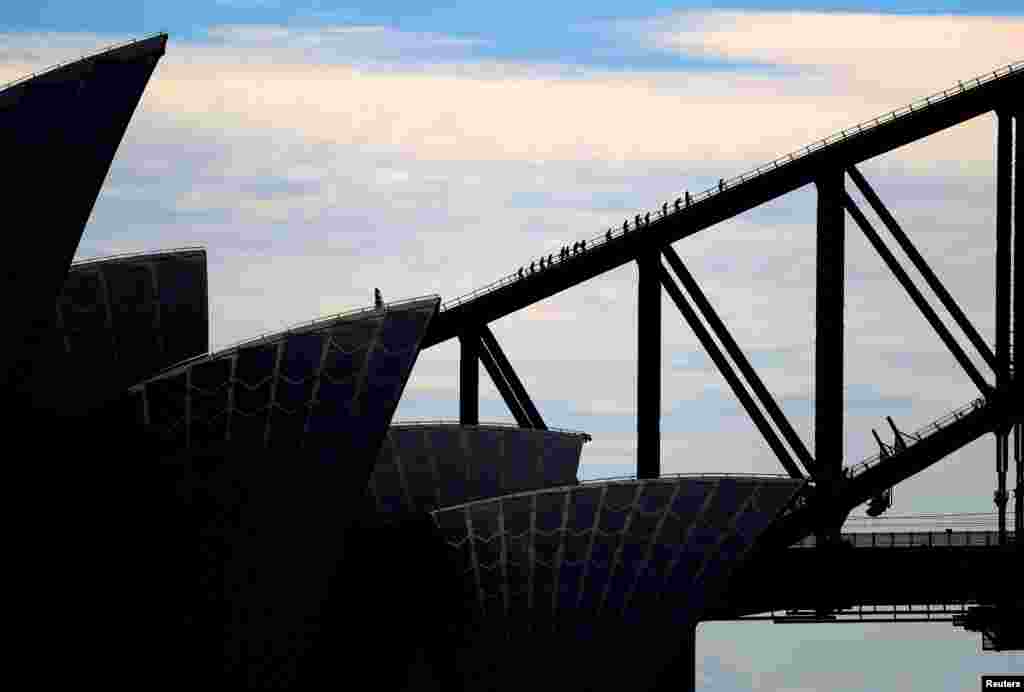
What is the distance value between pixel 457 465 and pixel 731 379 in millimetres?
24071

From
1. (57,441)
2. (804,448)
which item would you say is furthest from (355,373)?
(804,448)

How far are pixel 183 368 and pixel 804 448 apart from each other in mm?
61152

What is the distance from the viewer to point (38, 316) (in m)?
107

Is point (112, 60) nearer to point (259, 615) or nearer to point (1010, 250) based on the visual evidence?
point (259, 615)

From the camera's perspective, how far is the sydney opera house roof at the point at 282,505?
108 metres

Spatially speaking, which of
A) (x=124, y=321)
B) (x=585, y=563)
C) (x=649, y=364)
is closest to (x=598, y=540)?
(x=585, y=563)

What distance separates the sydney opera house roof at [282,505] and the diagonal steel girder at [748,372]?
104 ft

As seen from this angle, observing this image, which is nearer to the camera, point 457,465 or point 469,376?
point 457,465

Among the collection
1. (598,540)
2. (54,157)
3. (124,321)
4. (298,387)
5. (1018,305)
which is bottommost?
(598,540)

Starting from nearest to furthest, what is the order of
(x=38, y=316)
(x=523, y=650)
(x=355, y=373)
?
(x=38, y=316)
(x=355, y=373)
(x=523, y=650)

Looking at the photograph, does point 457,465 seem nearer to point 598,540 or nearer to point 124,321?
point 598,540

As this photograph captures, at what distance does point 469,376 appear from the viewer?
177 metres

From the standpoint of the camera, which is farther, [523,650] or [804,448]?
[804,448]

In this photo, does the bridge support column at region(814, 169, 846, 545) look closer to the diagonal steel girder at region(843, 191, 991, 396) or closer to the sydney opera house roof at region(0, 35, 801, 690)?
the diagonal steel girder at region(843, 191, 991, 396)
